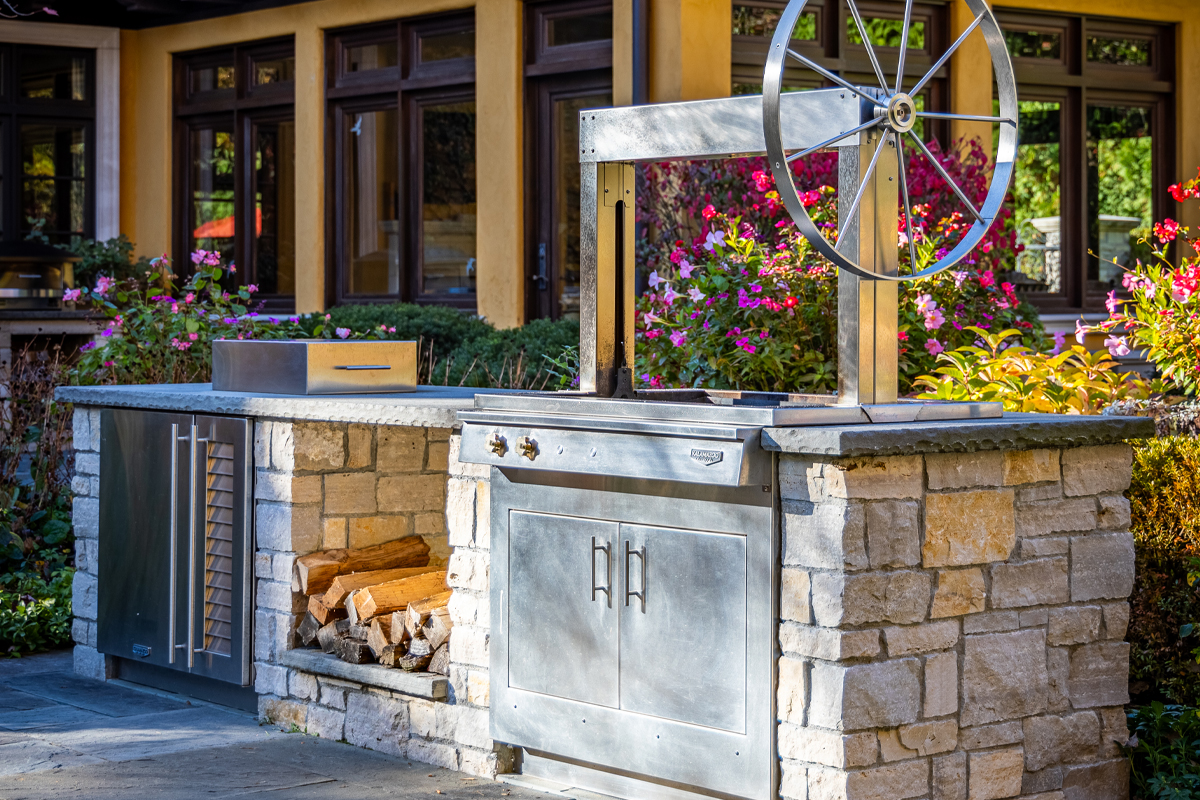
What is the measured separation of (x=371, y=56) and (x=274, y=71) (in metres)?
1.34

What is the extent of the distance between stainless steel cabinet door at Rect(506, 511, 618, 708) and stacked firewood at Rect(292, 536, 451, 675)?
0.53 meters

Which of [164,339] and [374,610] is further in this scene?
[164,339]

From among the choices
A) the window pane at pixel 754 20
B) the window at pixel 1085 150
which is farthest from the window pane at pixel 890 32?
the window at pixel 1085 150

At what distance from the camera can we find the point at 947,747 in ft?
12.8

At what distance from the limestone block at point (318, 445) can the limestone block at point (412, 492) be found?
0.94 ft

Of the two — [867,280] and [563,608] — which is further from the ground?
[867,280]

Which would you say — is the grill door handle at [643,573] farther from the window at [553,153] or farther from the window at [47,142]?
the window at [47,142]

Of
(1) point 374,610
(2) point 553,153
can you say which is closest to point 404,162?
(2) point 553,153

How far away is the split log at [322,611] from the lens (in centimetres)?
525

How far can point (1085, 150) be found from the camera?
500 inches

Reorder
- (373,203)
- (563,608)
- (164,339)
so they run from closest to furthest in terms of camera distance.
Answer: (563,608), (164,339), (373,203)

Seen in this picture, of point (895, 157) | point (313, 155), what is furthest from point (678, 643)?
point (313, 155)

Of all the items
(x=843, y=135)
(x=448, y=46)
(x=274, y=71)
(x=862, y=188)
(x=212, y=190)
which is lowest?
(x=862, y=188)

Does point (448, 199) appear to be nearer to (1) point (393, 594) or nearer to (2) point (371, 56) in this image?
(2) point (371, 56)
